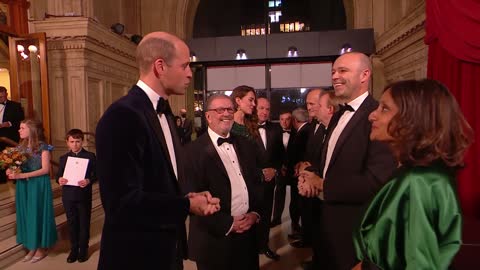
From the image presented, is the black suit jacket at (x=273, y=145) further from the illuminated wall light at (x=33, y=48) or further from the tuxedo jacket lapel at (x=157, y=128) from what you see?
the illuminated wall light at (x=33, y=48)

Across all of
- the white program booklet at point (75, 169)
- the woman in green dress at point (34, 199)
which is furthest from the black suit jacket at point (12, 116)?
the white program booklet at point (75, 169)

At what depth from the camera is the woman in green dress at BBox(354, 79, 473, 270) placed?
1102 mm

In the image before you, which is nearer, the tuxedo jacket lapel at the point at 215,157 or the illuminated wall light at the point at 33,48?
the tuxedo jacket lapel at the point at 215,157

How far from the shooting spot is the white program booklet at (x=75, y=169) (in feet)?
11.6

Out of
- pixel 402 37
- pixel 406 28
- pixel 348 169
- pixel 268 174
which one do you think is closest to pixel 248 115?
pixel 268 174

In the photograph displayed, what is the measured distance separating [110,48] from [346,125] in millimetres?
6250

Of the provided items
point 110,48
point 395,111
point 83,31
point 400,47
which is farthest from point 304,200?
point 110,48

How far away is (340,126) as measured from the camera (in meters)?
2.04

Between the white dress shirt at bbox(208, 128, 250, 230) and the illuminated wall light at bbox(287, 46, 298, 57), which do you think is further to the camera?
the illuminated wall light at bbox(287, 46, 298, 57)

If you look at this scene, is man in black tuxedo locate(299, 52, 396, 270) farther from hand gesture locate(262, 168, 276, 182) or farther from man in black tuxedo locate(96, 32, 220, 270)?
hand gesture locate(262, 168, 276, 182)

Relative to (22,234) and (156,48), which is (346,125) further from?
(22,234)

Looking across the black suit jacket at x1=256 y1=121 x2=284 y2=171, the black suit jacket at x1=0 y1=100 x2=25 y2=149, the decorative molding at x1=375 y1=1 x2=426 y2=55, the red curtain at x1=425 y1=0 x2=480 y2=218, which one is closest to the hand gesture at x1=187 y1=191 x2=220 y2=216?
the black suit jacket at x1=256 y1=121 x2=284 y2=171

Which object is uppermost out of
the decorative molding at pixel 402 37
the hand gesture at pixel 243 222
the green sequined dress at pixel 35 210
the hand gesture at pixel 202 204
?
the decorative molding at pixel 402 37

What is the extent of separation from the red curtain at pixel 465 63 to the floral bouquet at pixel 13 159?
4.12 metres
